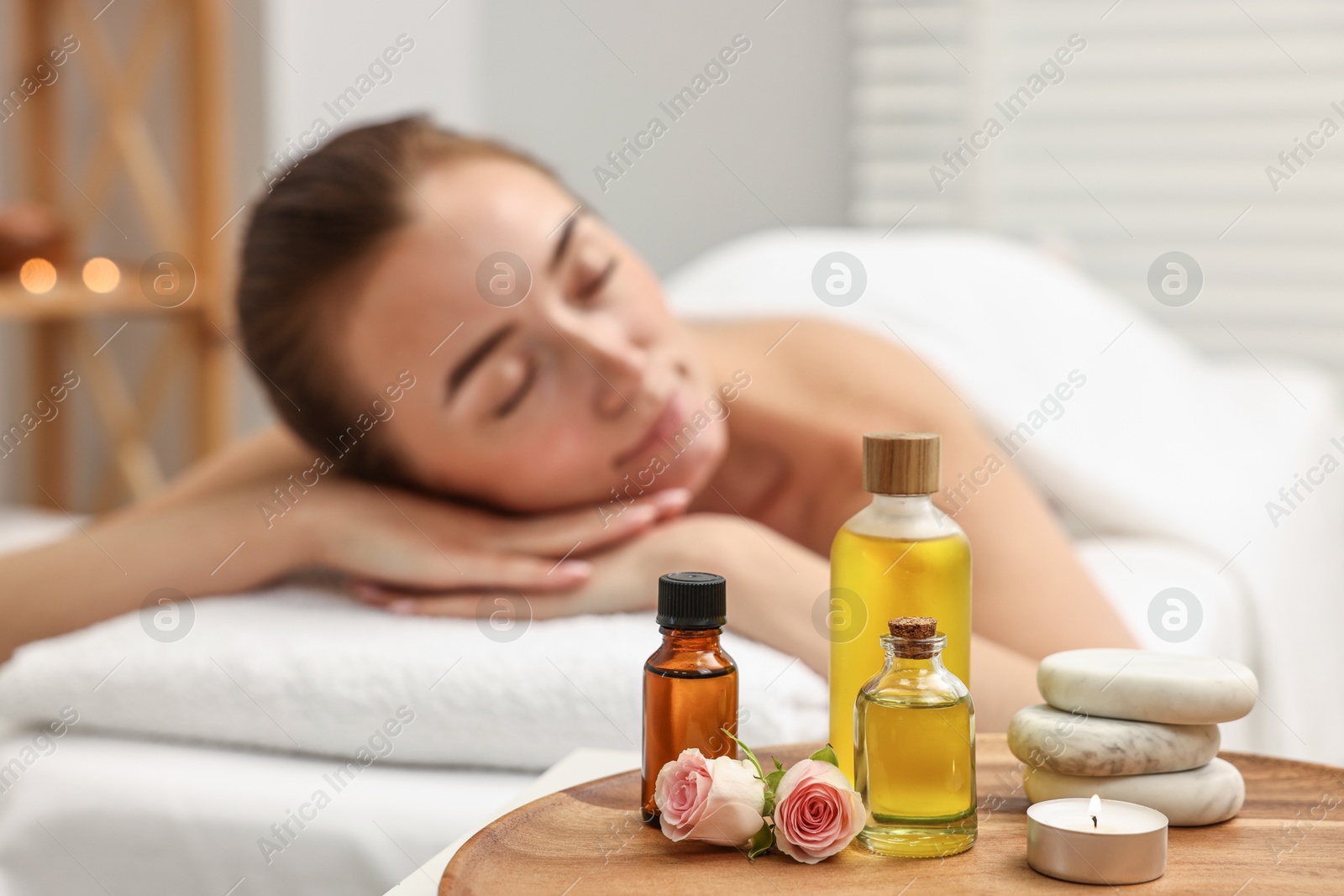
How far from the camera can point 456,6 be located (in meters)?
2.58

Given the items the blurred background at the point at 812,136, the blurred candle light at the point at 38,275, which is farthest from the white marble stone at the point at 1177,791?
the blurred background at the point at 812,136

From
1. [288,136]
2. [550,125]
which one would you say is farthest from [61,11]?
[550,125]

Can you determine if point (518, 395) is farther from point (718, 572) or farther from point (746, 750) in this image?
point (746, 750)

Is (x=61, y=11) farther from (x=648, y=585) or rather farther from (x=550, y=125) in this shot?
(x=648, y=585)

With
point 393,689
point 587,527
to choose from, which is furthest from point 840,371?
point 393,689

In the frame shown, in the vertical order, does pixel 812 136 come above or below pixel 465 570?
above

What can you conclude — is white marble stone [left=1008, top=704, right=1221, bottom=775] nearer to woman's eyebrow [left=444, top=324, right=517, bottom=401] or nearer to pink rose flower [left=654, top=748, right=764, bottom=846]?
pink rose flower [left=654, top=748, right=764, bottom=846]

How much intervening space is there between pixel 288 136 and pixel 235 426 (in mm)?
536

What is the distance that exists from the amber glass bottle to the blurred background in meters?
1.73

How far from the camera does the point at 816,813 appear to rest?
0.60 meters

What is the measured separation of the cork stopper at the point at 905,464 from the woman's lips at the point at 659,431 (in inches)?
21.1

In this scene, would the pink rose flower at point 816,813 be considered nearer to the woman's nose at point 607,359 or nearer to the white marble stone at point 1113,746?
the white marble stone at point 1113,746

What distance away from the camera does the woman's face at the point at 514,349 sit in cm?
115

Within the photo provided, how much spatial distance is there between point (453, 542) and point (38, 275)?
1048mm
